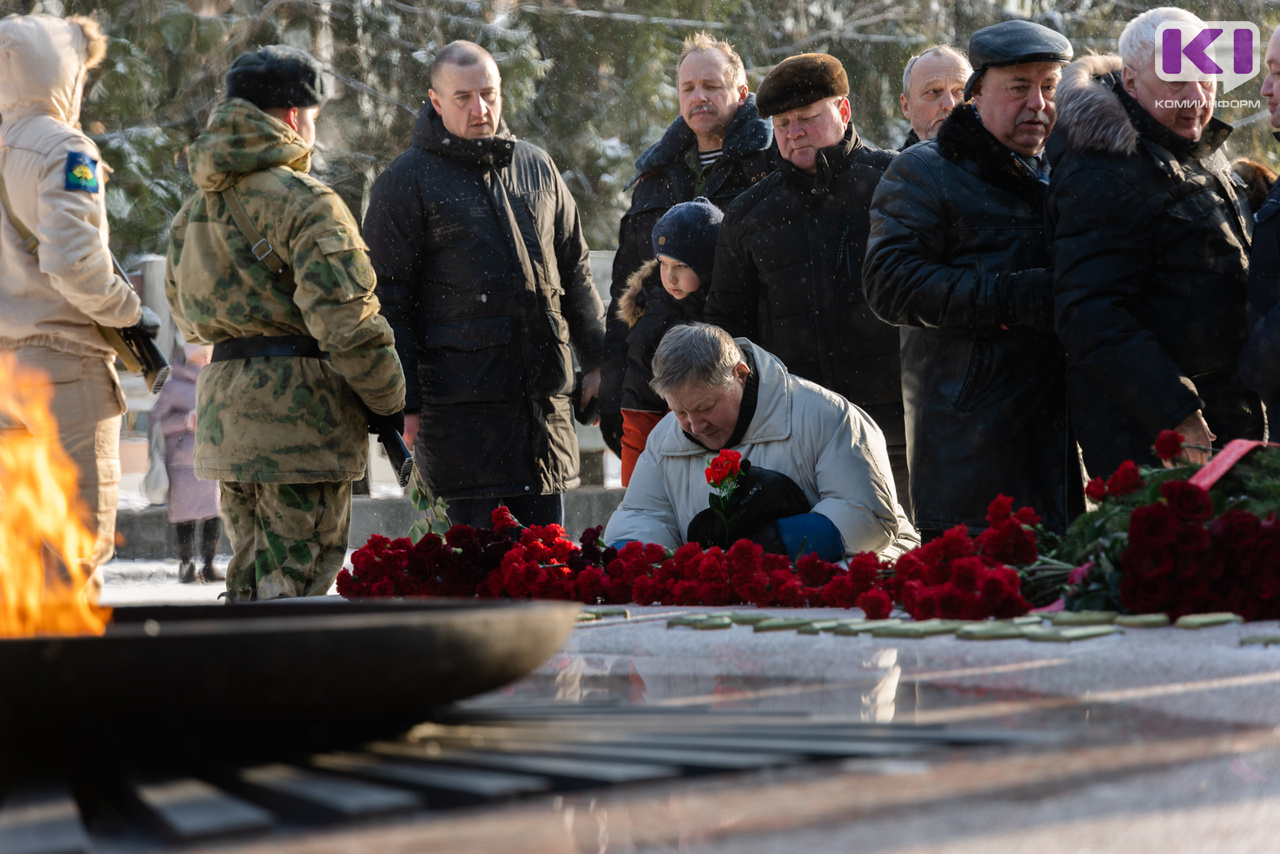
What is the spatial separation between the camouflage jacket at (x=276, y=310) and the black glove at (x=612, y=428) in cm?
140

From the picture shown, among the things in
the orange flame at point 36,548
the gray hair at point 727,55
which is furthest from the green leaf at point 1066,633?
the gray hair at point 727,55

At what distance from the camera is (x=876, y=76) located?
40.8 feet

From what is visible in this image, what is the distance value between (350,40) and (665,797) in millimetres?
11850

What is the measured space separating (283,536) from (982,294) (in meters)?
2.11

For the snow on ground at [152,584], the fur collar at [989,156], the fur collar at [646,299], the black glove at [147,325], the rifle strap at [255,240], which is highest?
the fur collar at [989,156]

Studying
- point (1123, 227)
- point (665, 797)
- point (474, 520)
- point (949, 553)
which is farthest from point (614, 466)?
point (665, 797)

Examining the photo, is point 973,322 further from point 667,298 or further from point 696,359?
point 667,298

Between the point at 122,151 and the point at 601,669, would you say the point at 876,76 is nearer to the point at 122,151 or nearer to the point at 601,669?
the point at 122,151

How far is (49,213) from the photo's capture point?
4418mm

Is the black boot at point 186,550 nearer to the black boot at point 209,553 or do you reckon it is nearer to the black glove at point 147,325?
the black boot at point 209,553

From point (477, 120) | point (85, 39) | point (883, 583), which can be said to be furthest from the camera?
point (477, 120)

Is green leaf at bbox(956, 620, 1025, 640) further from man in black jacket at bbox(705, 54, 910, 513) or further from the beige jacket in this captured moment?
the beige jacket

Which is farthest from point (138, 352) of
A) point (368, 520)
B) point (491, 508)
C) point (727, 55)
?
point (368, 520)

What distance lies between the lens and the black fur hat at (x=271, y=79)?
13.9 ft
